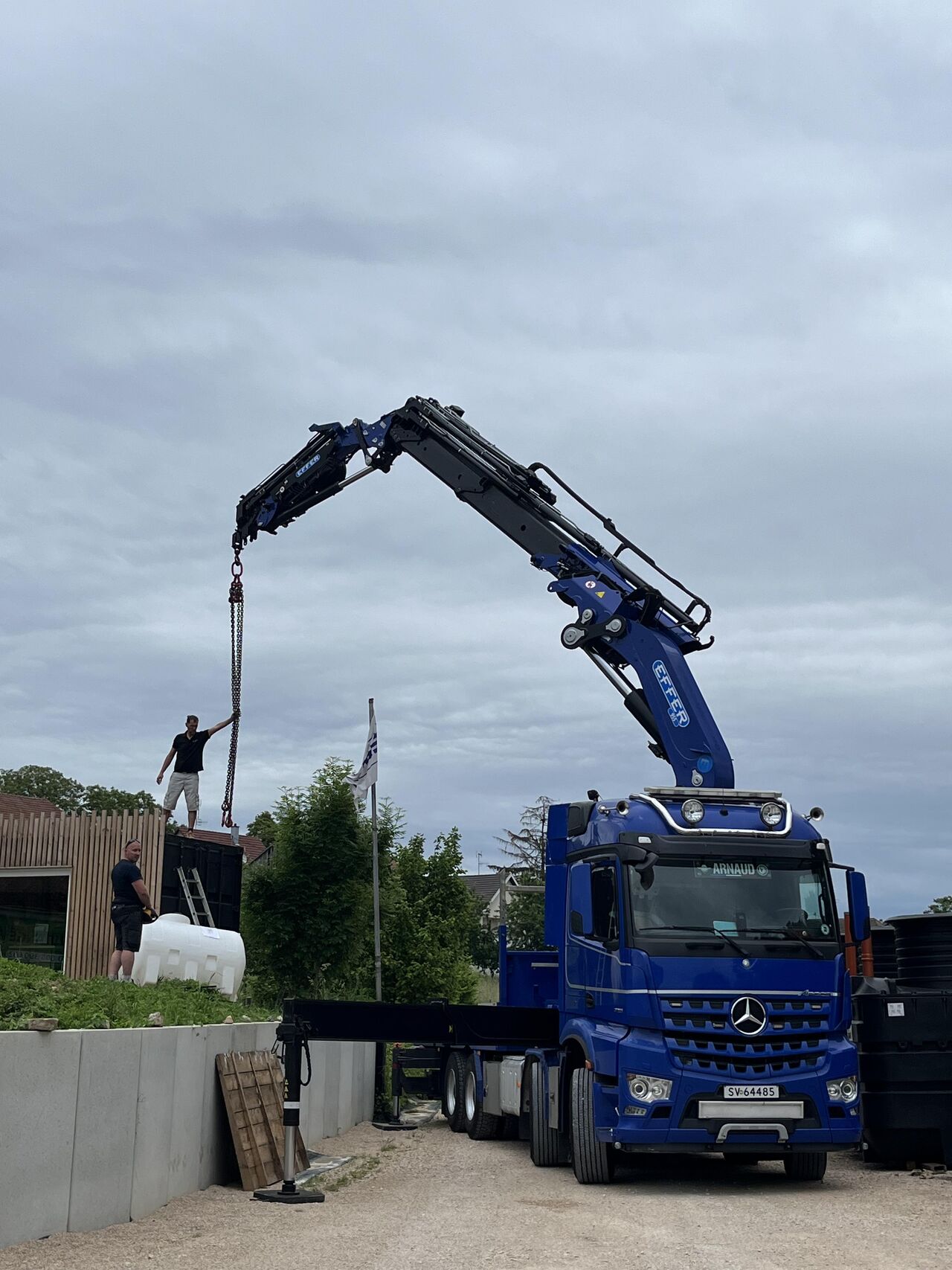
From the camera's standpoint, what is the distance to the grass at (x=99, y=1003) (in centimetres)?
1043

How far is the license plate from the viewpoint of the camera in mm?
12125

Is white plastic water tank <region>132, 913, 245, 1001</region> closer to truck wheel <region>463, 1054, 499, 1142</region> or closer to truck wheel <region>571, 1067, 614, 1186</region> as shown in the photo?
truck wheel <region>463, 1054, 499, 1142</region>

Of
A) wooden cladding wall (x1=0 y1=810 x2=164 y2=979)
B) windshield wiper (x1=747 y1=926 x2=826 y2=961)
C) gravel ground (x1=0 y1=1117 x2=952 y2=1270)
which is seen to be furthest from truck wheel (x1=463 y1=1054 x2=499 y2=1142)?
windshield wiper (x1=747 y1=926 x2=826 y2=961)

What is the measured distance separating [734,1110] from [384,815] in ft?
54.5

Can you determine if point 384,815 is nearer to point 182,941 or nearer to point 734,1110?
point 182,941

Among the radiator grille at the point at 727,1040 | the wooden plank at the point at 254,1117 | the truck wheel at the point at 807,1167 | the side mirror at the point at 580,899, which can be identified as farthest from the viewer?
the side mirror at the point at 580,899

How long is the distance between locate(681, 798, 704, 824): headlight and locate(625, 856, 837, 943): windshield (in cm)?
41

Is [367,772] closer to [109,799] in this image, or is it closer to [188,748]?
[188,748]

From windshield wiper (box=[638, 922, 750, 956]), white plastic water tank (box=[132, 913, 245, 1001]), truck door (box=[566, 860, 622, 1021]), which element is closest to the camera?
windshield wiper (box=[638, 922, 750, 956])

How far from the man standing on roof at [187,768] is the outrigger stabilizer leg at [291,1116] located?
26.5ft

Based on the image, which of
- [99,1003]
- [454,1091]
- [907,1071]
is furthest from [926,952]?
[99,1003]

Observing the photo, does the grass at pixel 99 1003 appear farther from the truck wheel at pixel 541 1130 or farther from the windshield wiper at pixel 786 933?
A: the windshield wiper at pixel 786 933

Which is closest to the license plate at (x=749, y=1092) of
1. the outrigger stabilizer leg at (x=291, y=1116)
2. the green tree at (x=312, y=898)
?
the outrigger stabilizer leg at (x=291, y=1116)

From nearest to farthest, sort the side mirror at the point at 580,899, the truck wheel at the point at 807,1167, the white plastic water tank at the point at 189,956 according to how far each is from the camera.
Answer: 1. the truck wheel at the point at 807,1167
2. the side mirror at the point at 580,899
3. the white plastic water tank at the point at 189,956
